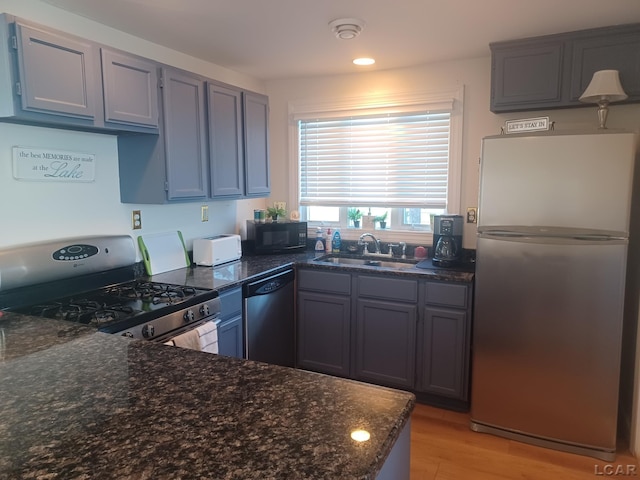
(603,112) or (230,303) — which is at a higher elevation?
(603,112)

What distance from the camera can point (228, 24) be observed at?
253 centimetres

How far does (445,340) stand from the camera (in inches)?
115

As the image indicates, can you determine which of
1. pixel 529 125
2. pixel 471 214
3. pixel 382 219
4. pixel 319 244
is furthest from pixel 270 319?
pixel 529 125

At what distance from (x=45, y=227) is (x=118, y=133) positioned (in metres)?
0.67

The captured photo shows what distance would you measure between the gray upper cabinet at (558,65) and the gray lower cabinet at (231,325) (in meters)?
2.04

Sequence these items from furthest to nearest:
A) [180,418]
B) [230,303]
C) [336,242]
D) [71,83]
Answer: [336,242], [230,303], [71,83], [180,418]

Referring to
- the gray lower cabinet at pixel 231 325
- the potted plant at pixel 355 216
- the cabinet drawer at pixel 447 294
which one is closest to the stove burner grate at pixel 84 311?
the gray lower cabinet at pixel 231 325

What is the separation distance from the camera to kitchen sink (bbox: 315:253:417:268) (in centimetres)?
345

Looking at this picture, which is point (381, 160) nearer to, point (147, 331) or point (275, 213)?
point (275, 213)

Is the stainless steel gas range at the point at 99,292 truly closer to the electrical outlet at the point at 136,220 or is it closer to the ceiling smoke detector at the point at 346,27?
the electrical outlet at the point at 136,220

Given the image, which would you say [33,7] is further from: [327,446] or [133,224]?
[327,446]

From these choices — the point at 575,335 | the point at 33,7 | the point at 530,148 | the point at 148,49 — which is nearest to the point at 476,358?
the point at 575,335

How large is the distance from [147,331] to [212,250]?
1102 millimetres

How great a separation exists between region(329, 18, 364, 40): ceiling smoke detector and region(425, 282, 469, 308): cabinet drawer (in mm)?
1598
